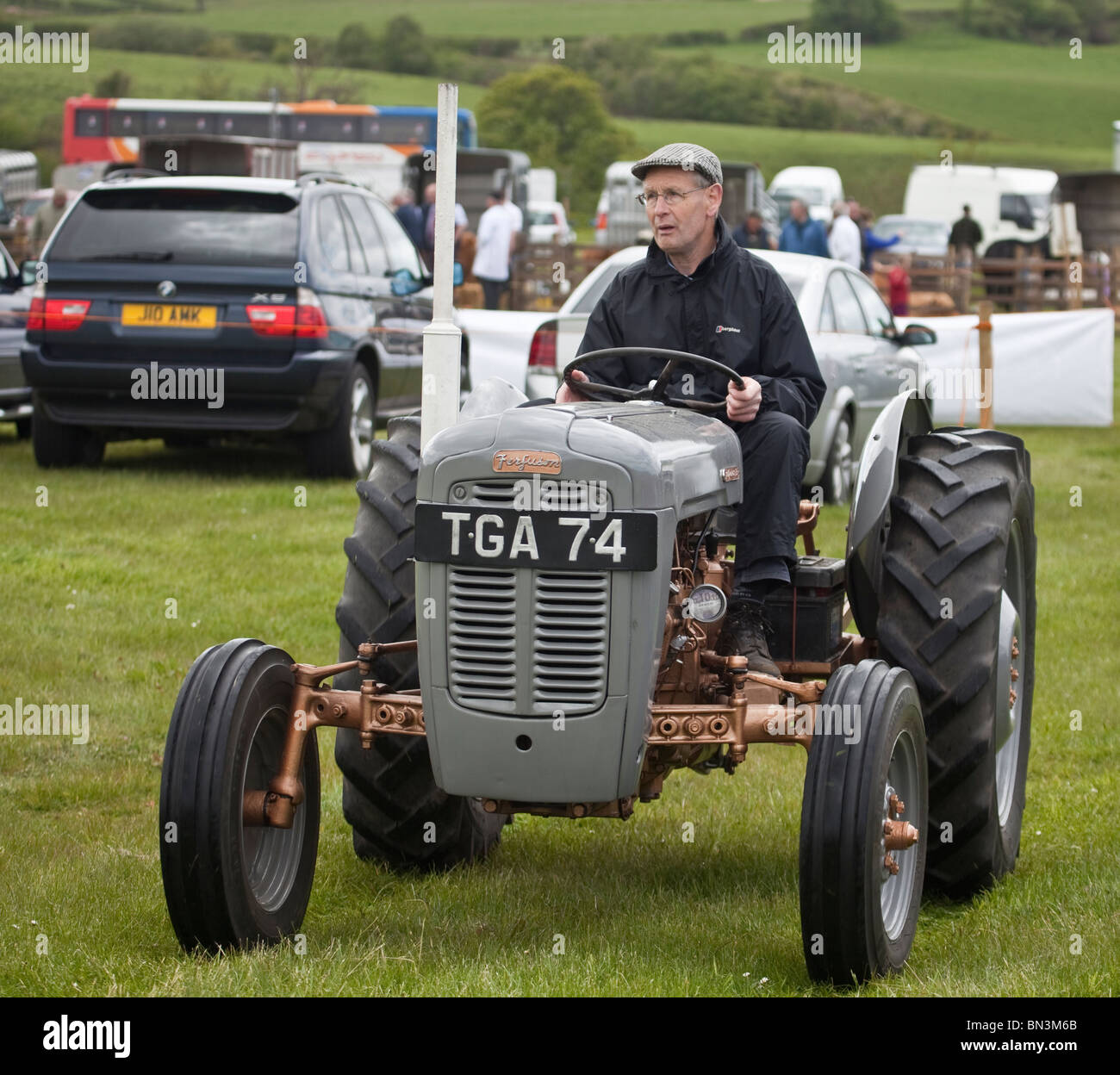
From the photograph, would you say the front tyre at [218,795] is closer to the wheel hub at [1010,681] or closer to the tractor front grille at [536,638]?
the tractor front grille at [536,638]

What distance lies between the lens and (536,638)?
4.11 m

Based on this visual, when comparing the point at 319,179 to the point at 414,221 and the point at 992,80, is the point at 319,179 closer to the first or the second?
the point at 414,221

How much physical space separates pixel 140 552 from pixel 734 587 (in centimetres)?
605

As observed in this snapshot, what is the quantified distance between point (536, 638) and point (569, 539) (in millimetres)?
245

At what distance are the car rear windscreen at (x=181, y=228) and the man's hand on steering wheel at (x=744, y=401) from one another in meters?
8.23

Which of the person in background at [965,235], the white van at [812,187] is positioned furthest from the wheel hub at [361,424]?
the white van at [812,187]

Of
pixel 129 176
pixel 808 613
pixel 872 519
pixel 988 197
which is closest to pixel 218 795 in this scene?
pixel 808 613

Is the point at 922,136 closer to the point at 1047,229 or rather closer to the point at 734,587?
the point at 1047,229

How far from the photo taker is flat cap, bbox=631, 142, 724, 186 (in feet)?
16.4

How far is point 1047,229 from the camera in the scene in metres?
38.5

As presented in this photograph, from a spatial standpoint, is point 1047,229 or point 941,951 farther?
point 1047,229

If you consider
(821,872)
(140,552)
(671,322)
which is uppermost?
(671,322)
